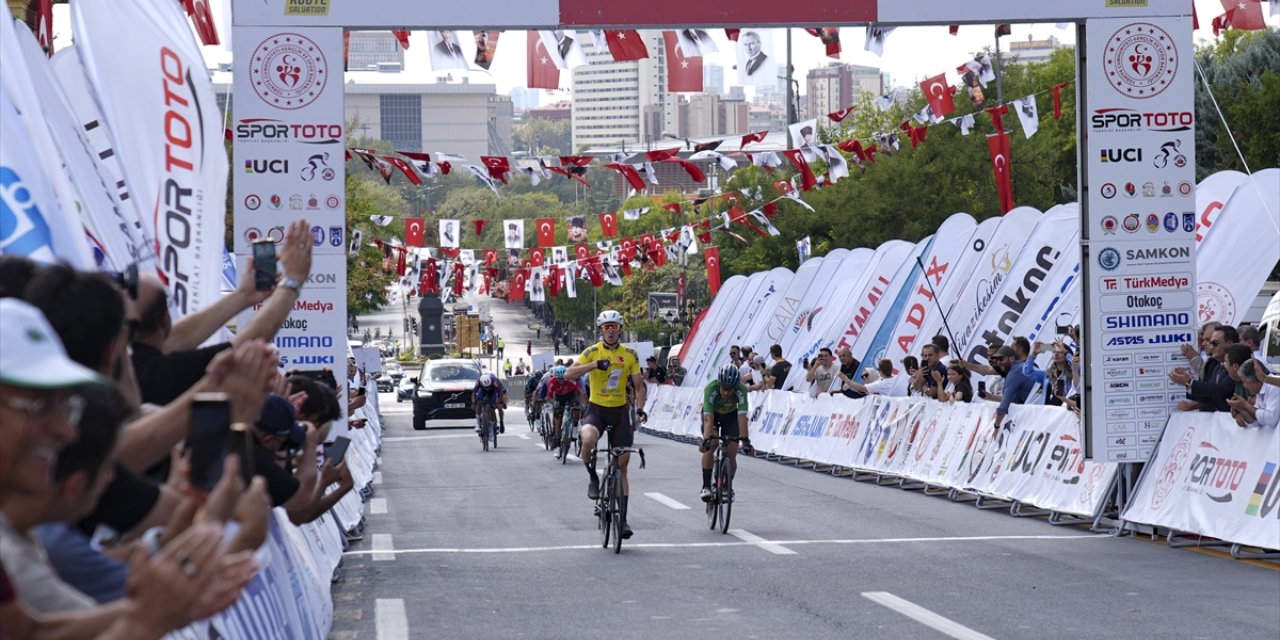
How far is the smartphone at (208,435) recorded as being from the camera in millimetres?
3436

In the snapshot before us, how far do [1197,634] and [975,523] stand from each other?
22.6ft

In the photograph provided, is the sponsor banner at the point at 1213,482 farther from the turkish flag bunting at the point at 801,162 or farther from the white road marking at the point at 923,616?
the turkish flag bunting at the point at 801,162

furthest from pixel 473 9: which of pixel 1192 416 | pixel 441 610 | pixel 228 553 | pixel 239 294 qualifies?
pixel 228 553

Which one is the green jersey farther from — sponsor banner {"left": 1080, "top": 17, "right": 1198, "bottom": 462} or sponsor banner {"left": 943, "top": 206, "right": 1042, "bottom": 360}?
sponsor banner {"left": 943, "top": 206, "right": 1042, "bottom": 360}

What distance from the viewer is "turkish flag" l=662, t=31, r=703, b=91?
17.6m

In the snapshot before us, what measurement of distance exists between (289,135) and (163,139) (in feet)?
24.5

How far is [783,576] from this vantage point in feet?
41.9

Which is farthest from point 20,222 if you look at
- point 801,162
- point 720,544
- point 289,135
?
point 801,162

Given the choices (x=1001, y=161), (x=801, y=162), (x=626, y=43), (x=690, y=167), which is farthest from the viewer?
(x=801, y=162)

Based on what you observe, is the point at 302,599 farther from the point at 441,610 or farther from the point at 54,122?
the point at 441,610

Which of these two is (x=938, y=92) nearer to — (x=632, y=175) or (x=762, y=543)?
(x=632, y=175)

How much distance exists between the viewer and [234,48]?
14797mm

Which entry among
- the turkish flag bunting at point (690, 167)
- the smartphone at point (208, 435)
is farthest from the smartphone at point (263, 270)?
the turkish flag bunting at point (690, 167)

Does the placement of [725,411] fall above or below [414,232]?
below
